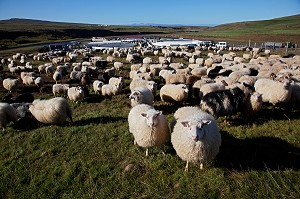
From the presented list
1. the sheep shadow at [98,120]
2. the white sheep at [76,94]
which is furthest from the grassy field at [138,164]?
the white sheep at [76,94]

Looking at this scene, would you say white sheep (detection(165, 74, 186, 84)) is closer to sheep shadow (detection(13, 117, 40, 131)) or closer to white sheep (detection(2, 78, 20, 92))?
sheep shadow (detection(13, 117, 40, 131))

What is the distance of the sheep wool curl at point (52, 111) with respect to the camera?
415 inches

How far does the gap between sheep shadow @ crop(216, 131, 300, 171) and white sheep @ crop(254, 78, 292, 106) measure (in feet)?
10.5

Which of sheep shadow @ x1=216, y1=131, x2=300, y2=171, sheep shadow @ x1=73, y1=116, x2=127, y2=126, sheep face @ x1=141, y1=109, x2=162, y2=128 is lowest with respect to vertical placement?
sheep shadow @ x1=73, y1=116, x2=127, y2=126

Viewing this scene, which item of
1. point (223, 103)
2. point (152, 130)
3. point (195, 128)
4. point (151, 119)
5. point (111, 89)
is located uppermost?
point (195, 128)

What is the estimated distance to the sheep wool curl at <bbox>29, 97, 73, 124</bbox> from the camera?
1054 cm

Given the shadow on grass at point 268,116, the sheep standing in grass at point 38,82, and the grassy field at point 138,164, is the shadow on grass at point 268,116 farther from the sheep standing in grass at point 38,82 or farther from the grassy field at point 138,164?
the sheep standing in grass at point 38,82

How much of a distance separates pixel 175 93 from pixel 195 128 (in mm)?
6418

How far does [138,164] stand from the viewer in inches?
271

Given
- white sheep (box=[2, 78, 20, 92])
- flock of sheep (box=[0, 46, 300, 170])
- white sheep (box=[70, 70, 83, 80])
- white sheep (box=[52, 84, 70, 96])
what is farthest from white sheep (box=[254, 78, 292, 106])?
white sheep (box=[2, 78, 20, 92])

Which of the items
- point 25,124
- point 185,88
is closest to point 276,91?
point 185,88

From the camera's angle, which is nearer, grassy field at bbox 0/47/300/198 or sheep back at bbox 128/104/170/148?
grassy field at bbox 0/47/300/198

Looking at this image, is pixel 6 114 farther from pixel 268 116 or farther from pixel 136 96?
pixel 268 116

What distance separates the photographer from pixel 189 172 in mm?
6121
